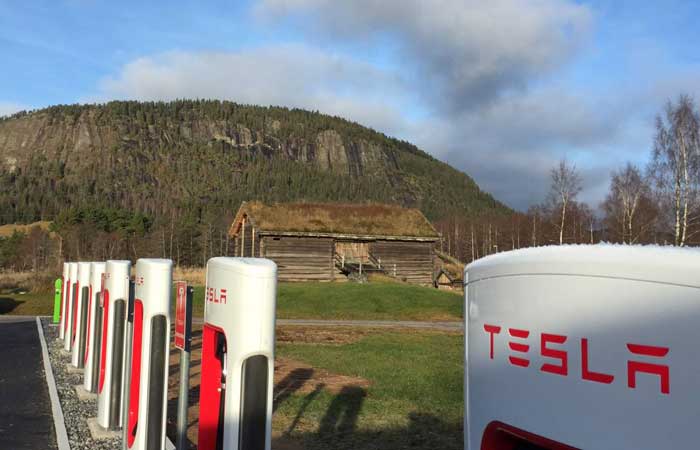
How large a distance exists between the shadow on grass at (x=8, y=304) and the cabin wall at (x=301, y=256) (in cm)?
1287

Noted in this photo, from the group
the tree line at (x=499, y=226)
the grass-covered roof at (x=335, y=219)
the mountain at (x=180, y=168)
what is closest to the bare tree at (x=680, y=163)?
the tree line at (x=499, y=226)

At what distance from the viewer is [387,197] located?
156 meters

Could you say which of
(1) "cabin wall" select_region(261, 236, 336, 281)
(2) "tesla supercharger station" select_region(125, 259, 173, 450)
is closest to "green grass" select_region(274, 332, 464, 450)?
(2) "tesla supercharger station" select_region(125, 259, 173, 450)

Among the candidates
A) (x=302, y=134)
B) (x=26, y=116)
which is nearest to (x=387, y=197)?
(x=302, y=134)

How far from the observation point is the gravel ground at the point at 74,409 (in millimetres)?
6480

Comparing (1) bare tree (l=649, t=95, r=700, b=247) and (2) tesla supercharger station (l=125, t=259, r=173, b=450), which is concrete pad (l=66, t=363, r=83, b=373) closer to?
(2) tesla supercharger station (l=125, t=259, r=173, b=450)

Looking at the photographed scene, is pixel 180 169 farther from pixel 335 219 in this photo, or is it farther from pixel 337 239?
pixel 337 239

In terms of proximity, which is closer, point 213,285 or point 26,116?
point 213,285

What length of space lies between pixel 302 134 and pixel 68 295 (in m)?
187

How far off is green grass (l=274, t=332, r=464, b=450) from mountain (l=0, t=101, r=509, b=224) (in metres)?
99.0

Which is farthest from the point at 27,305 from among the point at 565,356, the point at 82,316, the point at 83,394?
the point at 565,356

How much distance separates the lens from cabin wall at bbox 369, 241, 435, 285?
37375mm

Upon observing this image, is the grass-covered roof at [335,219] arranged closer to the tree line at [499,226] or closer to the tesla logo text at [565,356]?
the tree line at [499,226]

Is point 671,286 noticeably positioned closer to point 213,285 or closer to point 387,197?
point 213,285
